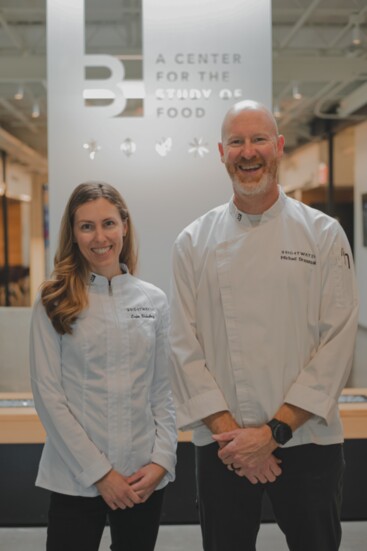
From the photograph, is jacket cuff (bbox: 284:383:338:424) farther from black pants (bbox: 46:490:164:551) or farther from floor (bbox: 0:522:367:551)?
floor (bbox: 0:522:367:551)

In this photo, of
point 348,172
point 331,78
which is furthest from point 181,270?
point 348,172

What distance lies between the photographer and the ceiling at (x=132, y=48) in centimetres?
324

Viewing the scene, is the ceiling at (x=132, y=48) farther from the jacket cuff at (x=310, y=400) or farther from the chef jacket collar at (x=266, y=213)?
the jacket cuff at (x=310, y=400)

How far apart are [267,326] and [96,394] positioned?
470 millimetres

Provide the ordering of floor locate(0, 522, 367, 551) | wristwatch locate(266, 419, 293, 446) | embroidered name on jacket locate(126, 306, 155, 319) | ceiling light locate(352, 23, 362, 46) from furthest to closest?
ceiling light locate(352, 23, 362, 46) < floor locate(0, 522, 367, 551) < embroidered name on jacket locate(126, 306, 155, 319) < wristwatch locate(266, 419, 293, 446)

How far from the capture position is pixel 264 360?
1729mm

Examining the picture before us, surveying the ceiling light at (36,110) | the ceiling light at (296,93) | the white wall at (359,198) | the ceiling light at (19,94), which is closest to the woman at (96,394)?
the ceiling light at (36,110)

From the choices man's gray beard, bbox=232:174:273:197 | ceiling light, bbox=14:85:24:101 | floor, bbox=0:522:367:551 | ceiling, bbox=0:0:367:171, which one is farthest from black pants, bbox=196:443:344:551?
ceiling light, bbox=14:85:24:101

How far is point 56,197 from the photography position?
315cm

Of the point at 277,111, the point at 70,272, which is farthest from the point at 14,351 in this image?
the point at 277,111

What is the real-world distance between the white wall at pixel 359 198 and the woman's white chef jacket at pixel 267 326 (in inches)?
144

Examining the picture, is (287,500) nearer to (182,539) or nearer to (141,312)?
(141,312)

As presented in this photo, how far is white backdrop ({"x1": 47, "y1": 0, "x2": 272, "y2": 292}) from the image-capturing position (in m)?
3.15

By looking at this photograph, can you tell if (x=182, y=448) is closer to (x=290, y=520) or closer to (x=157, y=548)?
(x=157, y=548)
